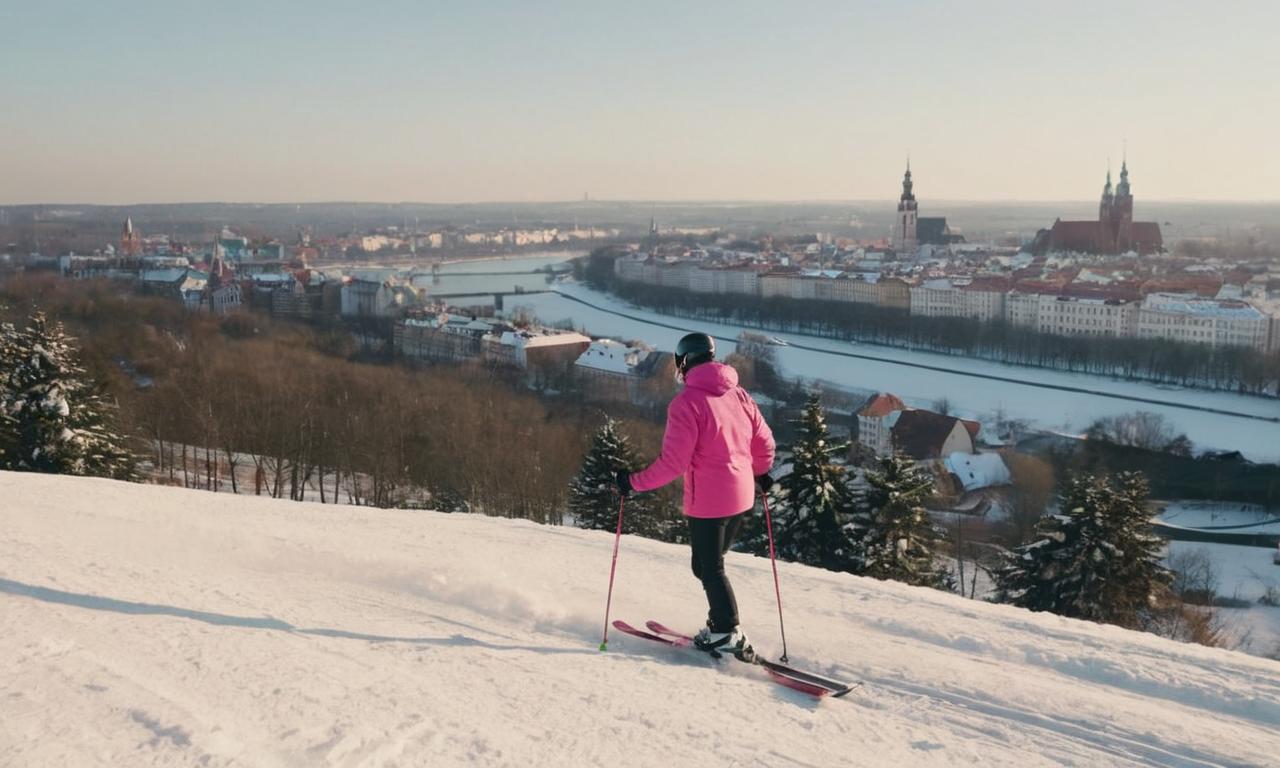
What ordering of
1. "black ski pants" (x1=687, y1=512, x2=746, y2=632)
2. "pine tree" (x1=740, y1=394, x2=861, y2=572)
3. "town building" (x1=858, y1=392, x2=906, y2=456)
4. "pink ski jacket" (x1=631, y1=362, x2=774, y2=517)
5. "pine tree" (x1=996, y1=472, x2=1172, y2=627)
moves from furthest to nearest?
1. "town building" (x1=858, y1=392, x2=906, y2=456)
2. "pine tree" (x1=740, y1=394, x2=861, y2=572)
3. "pine tree" (x1=996, y1=472, x2=1172, y2=627)
4. "black ski pants" (x1=687, y1=512, x2=746, y2=632)
5. "pink ski jacket" (x1=631, y1=362, x2=774, y2=517)

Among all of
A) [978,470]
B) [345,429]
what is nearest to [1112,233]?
[978,470]

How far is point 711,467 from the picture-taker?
3.32m

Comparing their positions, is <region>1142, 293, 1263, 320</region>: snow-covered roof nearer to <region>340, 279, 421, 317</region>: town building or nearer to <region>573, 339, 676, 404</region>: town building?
<region>573, 339, 676, 404</region>: town building

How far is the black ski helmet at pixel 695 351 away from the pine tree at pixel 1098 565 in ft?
24.0

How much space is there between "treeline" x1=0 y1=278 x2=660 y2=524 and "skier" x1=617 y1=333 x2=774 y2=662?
11.1 metres

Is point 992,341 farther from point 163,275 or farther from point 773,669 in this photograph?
point 163,275

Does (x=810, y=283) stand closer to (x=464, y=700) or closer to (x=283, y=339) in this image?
(x=283, y=339)

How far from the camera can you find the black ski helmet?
3.33 metres

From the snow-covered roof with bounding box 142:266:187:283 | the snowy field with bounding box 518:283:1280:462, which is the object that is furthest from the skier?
the snow-covered roof with bounding box 142:266:187:283

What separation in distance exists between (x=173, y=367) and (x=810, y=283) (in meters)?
46.6

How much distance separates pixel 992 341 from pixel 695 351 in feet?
153

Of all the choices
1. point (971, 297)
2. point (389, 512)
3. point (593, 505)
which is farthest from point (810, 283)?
point (389, 512)

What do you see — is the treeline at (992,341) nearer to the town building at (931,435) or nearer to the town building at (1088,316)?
the town building at (1088,316)

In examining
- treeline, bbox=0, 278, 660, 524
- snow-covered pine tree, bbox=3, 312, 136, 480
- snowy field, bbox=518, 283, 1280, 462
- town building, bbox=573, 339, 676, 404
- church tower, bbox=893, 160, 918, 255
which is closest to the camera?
snow-covered pine tree, bbox=3, 312, 136, 480
